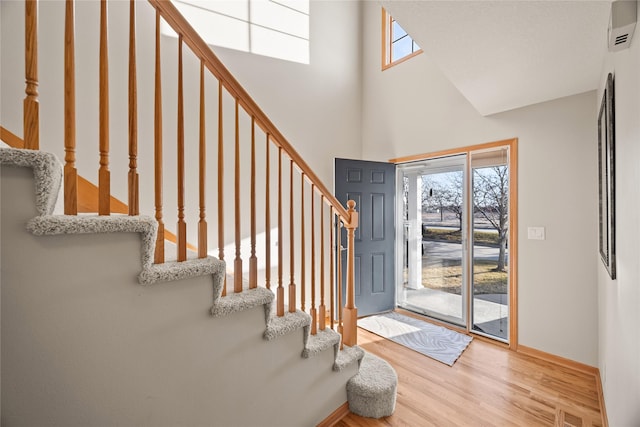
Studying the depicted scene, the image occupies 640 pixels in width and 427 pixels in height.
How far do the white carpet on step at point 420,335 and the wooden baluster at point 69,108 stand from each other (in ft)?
9.61

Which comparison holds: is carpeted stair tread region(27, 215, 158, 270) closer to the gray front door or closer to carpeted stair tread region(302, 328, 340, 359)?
carpeted stair tread region(302, 328, 340, 359)

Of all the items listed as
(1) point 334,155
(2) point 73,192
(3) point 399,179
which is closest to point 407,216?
(3) point 399,179

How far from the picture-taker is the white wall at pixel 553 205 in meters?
2.50

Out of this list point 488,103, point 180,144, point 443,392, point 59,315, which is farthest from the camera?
point 488,103

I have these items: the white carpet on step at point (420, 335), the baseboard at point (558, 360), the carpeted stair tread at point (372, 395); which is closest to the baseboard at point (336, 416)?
the carpeted stair tread at point (372, 395)

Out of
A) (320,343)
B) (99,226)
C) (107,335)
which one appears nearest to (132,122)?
(99,226)

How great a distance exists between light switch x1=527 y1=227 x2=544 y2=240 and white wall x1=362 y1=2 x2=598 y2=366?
4 cm

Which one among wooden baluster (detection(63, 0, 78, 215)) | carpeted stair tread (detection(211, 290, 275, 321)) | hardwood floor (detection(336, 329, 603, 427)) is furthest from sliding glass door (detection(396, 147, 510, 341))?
wooden baluster (detection(63, 0, 78, 215))

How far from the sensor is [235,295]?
1432mm

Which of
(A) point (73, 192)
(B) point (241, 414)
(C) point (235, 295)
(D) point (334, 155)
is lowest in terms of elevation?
(B) point (241, 414)

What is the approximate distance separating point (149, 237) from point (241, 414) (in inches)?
38.3

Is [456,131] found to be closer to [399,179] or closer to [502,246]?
[399,179]

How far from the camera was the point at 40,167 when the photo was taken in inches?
31.6

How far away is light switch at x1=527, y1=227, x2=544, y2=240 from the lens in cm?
275
